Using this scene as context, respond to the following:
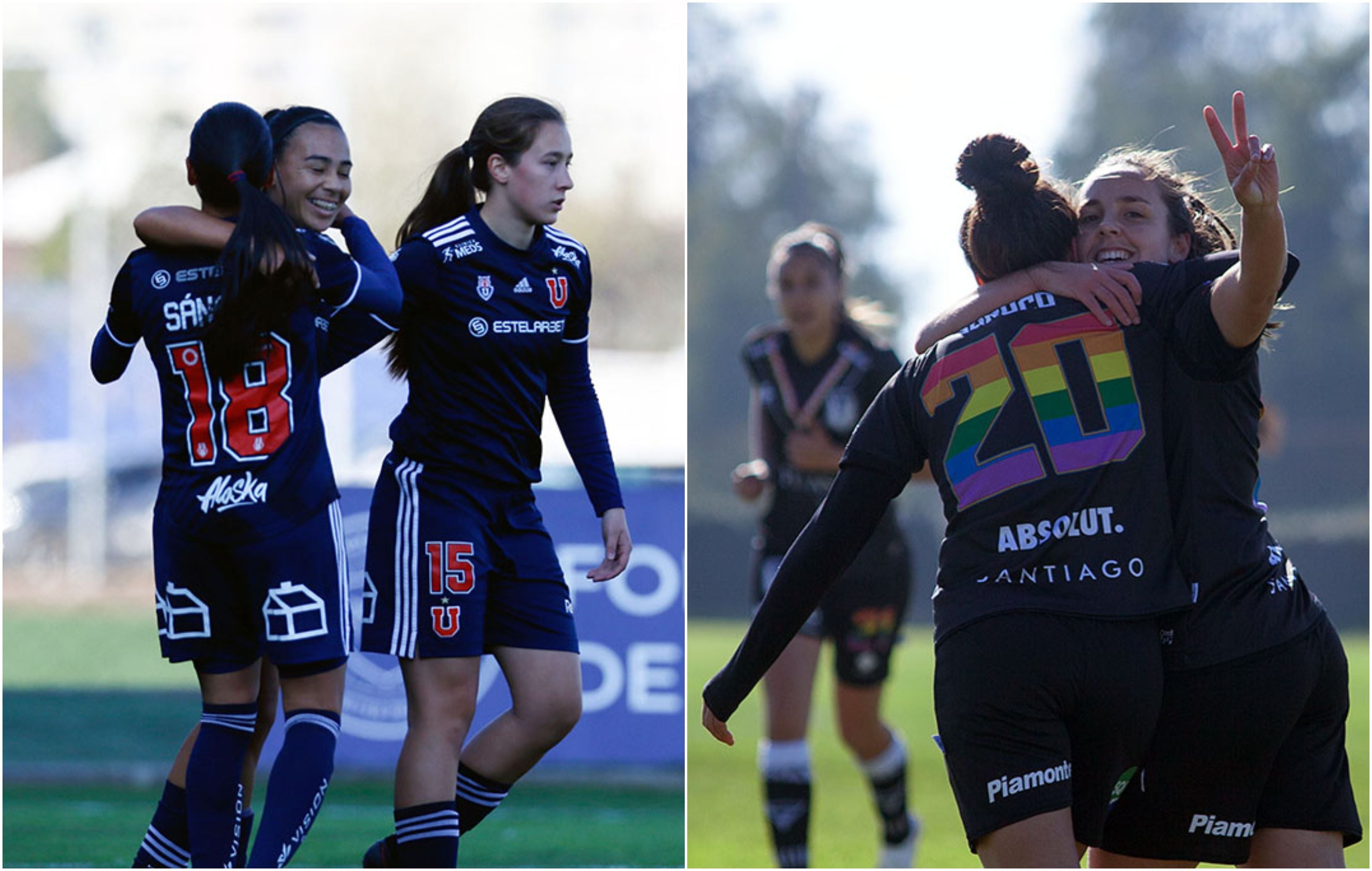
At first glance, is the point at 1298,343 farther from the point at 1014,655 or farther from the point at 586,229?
the point at 1014,655

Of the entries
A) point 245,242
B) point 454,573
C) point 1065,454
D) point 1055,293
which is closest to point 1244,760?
point 1065,454

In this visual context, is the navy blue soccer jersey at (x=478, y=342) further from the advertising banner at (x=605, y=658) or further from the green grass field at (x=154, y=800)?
the advertising banner at (x=605, y=658)

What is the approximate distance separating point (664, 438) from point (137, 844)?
31.0ft

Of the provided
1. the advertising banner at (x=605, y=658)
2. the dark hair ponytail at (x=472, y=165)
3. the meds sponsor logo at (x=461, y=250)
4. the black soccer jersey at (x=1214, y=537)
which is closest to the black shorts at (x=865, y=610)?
the advertising banner at (x=605, y=658)


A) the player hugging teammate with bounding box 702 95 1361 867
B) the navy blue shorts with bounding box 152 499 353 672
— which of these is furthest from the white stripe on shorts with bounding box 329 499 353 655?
the player hugging teammate with bounding box 702 95 1361 867

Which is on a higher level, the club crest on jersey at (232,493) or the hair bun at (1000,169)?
the hair bun at (1000,169)

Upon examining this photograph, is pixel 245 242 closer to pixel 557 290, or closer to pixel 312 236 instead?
pixel 312 236

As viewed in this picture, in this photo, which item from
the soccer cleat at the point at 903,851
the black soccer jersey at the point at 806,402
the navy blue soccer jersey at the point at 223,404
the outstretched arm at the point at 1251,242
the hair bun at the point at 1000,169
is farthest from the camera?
the black soccer jersey at the point at 806,402

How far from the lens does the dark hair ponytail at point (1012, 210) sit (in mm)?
3021

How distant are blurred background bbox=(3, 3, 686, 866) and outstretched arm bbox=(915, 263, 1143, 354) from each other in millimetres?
1466

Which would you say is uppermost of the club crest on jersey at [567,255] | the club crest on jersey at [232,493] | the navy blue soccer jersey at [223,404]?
the club crest on jersey at [567,255]

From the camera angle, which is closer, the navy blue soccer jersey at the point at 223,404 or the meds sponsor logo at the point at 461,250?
the navy blue soccer jersey at the point at 223,404

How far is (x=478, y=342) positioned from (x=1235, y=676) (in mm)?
1860

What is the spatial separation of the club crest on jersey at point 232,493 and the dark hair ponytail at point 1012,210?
5.28ft
